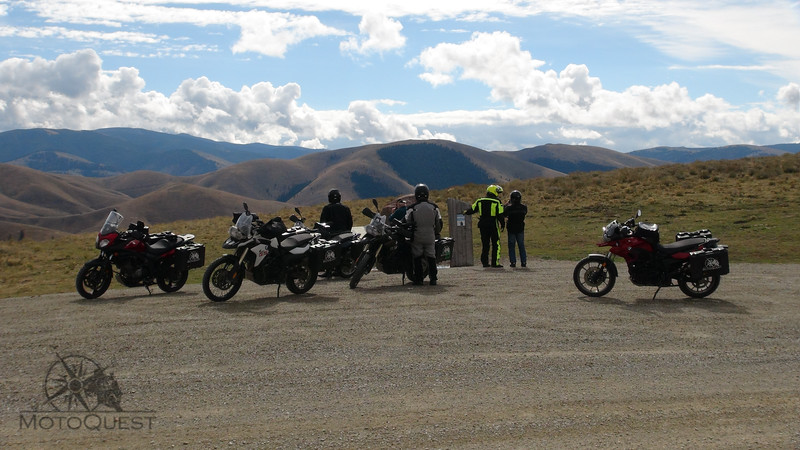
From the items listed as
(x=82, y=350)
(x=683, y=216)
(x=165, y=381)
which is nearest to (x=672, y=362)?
(x=165, y=381)

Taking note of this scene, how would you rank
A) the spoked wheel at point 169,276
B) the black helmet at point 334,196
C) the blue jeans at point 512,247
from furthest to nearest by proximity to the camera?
the blue jeans at point 512,247, the black helmet at point 334,196, the spoked wheel at point 169,276

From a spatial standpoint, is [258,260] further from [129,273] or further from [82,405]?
[82,405]

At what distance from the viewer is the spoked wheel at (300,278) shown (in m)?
12.2

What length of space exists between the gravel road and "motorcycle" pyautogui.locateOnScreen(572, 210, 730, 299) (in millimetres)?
305

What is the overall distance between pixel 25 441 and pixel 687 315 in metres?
8.42

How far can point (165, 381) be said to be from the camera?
6.89m

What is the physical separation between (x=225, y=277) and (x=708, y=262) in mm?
7909

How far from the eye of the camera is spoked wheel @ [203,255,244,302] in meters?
11.5

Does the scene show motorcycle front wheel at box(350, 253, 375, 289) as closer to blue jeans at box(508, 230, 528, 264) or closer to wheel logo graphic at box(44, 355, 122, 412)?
blue jeans at box(508, 230, 528, 264)

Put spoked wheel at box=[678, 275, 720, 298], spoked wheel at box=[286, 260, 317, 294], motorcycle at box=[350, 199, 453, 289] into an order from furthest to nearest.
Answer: motorcycle at box=[350, 199, 453, 289] → spoked wheel at box=[286, 260, 317, 294] → spoked wheel at box=[678, 275, 720, 298]

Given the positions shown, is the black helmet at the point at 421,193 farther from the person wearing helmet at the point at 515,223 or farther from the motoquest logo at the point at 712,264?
the motoquest logo at the point at 712,264

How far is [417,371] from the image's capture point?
23.4ft

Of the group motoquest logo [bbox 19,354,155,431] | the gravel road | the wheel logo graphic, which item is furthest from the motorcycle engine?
motoquest logo [bbox 19,354,155,431]

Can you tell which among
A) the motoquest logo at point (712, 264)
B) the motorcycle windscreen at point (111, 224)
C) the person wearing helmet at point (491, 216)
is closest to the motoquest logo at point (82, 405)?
the motorcycle windscreen at point (111, 224)
